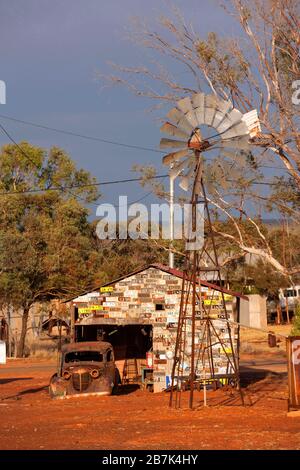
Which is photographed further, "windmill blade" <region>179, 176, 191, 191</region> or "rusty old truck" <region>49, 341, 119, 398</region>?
"rusty old truck" <region>49, 341, 119, 398</region>

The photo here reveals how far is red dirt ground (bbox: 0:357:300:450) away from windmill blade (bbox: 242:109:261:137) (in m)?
7.73

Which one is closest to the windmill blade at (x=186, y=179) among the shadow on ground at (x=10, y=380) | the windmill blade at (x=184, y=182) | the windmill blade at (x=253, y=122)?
the windmill blade at (x=184, y=182)

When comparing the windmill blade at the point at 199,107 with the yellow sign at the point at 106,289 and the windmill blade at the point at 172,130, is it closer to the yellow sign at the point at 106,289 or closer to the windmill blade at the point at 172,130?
the windmill blade at the point at 172,130

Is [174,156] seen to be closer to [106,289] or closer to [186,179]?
[186,179]

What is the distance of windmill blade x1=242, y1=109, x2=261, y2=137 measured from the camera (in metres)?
22.6

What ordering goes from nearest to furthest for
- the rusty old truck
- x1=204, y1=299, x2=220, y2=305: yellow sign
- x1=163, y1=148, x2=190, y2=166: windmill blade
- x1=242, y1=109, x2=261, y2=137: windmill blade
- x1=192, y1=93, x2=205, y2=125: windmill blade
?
1. x1=192, y1=93, x2=205, y2=125: windmill blade
2. x1=163, y1=148, x2=190, y2=166: windmill blade
3. the rusty old truck
4. x1=242, y1=109, x2=261, y2=137: windmill blade
5. x1=204, y1=299, x2=220, y2=305: yellow sign

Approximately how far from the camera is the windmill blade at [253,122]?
74.1 feet

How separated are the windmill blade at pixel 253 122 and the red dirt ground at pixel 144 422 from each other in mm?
7730

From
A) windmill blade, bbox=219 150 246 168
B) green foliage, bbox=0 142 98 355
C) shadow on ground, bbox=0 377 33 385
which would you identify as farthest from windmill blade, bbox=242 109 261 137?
green foliage, bbox=0 142 98 355

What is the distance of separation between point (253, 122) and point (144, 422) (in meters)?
10.4

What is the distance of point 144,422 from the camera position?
634 inches

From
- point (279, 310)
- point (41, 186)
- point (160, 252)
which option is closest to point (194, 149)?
point (160, 252)

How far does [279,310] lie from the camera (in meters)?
61.3

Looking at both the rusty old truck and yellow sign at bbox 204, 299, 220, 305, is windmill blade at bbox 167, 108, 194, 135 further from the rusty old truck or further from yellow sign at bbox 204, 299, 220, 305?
the rusty old truck
